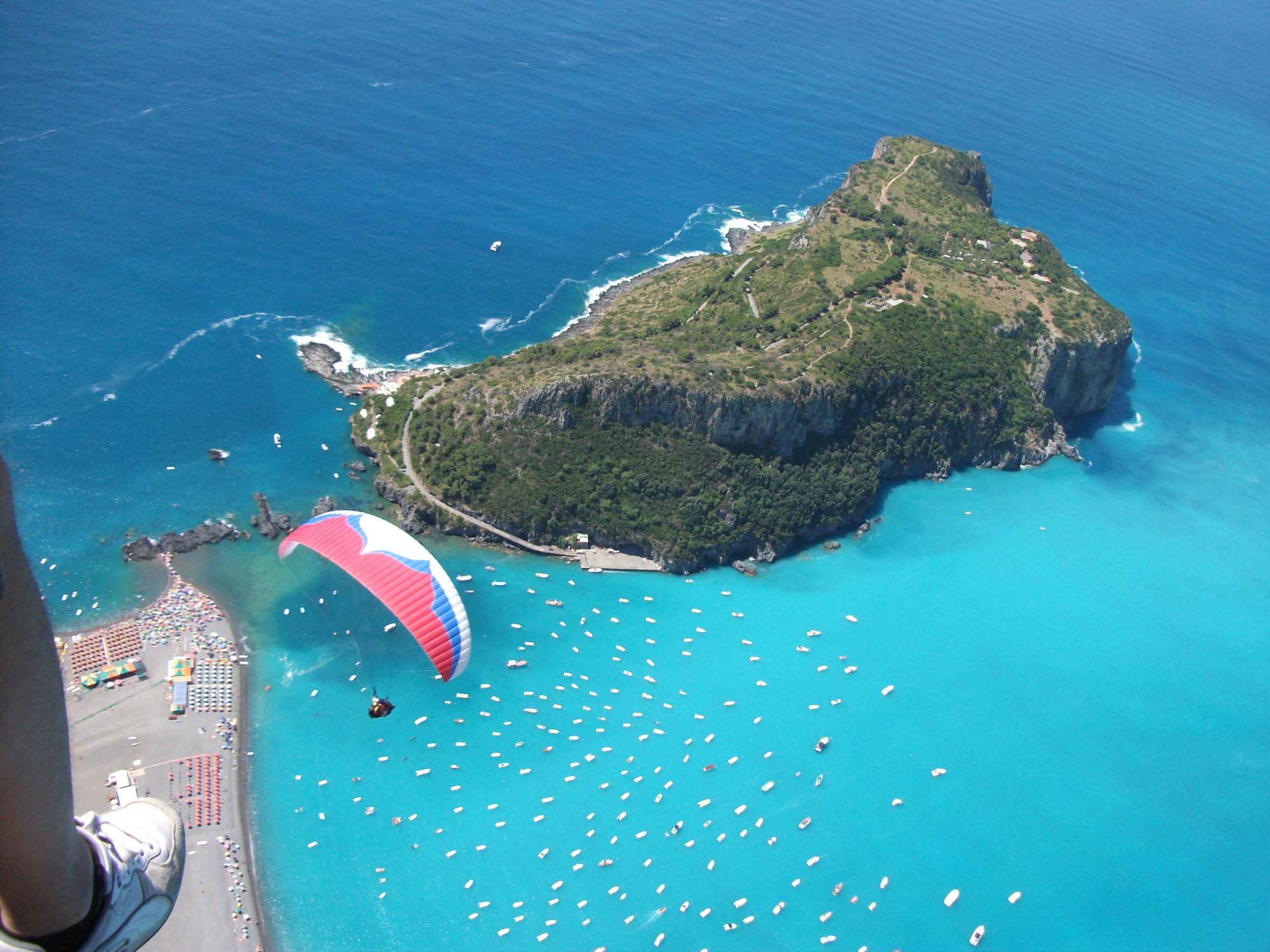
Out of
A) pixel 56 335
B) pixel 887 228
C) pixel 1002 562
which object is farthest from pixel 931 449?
pixel 56 335

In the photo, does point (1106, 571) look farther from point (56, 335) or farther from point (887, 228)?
point (56, 335)

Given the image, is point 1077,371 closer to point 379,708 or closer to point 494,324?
point 494,324

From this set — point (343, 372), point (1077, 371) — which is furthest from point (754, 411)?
point (1077, 371)

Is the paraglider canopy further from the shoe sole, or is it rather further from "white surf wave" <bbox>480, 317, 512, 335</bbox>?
"white surf wave" <bbox>480, 317, 512, 335</bbox>

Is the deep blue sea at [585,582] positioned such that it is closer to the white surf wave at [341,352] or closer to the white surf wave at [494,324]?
the white surf wave at [341,352]

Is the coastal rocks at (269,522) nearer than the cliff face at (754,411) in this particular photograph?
Yes

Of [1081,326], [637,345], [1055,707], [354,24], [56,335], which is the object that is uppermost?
[354,24]

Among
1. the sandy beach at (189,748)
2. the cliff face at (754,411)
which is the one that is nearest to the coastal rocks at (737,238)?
the cliff face at (754,411)
